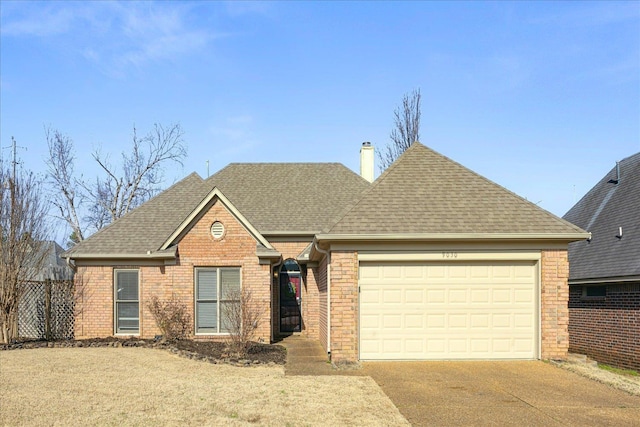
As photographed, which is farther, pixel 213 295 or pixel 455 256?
pixel 213 295

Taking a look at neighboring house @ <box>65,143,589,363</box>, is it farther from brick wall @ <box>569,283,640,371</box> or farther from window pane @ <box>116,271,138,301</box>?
brick wall @ <box>569,283,640,371</box>

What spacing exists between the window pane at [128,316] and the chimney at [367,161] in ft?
38.3

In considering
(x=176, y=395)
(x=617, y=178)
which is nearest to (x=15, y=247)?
(x=176, y=395)

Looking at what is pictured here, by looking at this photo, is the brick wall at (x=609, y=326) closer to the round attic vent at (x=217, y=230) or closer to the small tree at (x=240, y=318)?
the small tree at (x=240, y=318)

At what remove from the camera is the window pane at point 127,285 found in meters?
18.5

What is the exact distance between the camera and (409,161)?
15.6 m

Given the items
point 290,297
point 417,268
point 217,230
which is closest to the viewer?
point 417,268

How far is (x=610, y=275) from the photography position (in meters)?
15.1

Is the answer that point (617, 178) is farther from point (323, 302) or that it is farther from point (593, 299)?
point (323, 302)

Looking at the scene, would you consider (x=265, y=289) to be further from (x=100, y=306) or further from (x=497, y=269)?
(x=497, y=269)

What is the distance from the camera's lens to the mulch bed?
45.5 feet

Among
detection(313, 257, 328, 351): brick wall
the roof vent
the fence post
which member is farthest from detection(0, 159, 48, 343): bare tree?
the roof vent

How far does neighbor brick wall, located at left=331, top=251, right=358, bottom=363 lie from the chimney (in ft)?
42.3

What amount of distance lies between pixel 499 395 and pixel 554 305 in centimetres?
423
